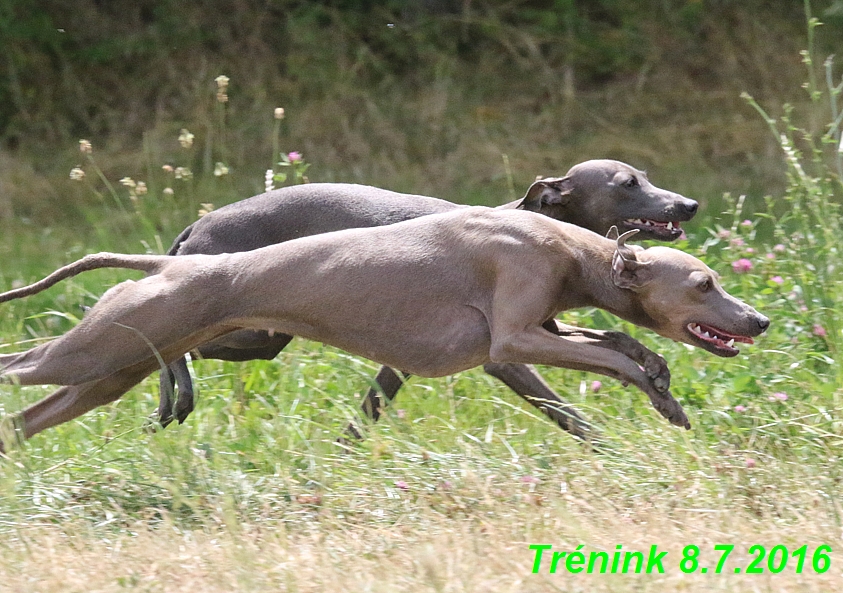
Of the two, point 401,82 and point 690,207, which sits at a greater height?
point 690,207

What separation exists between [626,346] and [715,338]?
0.33 m

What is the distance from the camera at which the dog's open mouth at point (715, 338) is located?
4977 millimetres

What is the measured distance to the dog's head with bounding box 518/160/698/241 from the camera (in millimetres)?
5992

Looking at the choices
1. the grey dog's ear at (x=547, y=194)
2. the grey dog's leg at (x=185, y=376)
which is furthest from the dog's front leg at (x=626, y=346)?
the grey dog's leg at (x=185, y=376)

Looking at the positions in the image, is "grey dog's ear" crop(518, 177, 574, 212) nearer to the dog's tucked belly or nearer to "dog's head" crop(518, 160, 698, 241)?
"dog's head" crop(518, 160, 698, 241)

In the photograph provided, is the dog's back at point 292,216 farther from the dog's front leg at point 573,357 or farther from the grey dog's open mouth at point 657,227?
the dog's front leg at point 573,357

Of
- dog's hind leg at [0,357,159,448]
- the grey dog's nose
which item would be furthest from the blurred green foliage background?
dog's hind leg at [0,357,159,448]

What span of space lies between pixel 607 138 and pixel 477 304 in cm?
725

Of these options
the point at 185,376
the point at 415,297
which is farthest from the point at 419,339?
the point at 185,376

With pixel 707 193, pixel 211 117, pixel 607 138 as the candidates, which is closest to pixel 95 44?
pixel 211 117

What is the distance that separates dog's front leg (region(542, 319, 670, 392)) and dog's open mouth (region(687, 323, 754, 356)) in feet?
0.52

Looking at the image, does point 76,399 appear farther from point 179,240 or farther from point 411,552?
point 411,552

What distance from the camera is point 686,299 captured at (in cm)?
495

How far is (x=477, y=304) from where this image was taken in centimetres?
507
